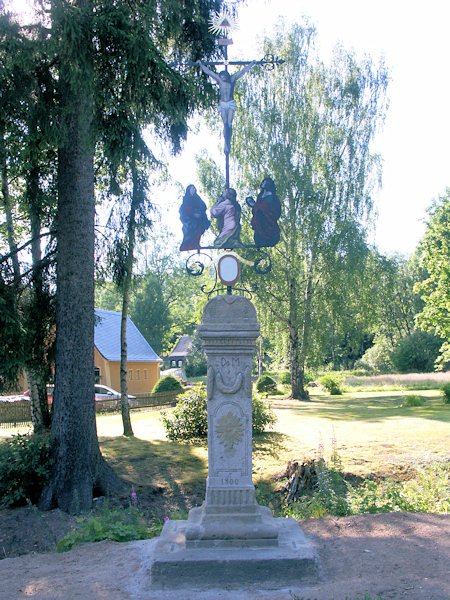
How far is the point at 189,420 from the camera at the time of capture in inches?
494

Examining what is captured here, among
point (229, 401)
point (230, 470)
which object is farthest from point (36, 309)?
point (230, 470)

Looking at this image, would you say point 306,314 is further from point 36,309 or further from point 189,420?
point 36,309

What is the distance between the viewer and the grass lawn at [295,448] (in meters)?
8.81

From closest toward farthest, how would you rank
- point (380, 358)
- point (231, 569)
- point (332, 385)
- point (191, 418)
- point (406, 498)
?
point (231, 569) < point (406, 498) < point (191, 418) < point (332, 385) < point (380, 358)

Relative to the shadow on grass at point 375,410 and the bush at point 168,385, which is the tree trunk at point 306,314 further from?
the bush at point 168,385

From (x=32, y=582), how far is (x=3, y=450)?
14.1ft

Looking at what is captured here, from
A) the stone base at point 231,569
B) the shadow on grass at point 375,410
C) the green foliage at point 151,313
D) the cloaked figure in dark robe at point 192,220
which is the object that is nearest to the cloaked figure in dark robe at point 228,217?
the cloaked figure in dark robe at point 192,220

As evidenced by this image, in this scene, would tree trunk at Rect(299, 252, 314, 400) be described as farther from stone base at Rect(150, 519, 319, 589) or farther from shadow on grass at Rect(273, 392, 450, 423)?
stone base at Rect(150, 519, 319, 589)

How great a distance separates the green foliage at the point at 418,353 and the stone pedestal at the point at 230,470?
38.3 m

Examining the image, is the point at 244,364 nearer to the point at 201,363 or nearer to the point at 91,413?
the point at 91,413

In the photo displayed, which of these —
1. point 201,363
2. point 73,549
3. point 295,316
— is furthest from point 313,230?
point 201,363

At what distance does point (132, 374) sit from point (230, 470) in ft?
95.2

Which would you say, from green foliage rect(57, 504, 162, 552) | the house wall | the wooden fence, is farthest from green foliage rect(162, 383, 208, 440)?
the house wall

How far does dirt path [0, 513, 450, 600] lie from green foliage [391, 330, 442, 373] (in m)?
37.4
